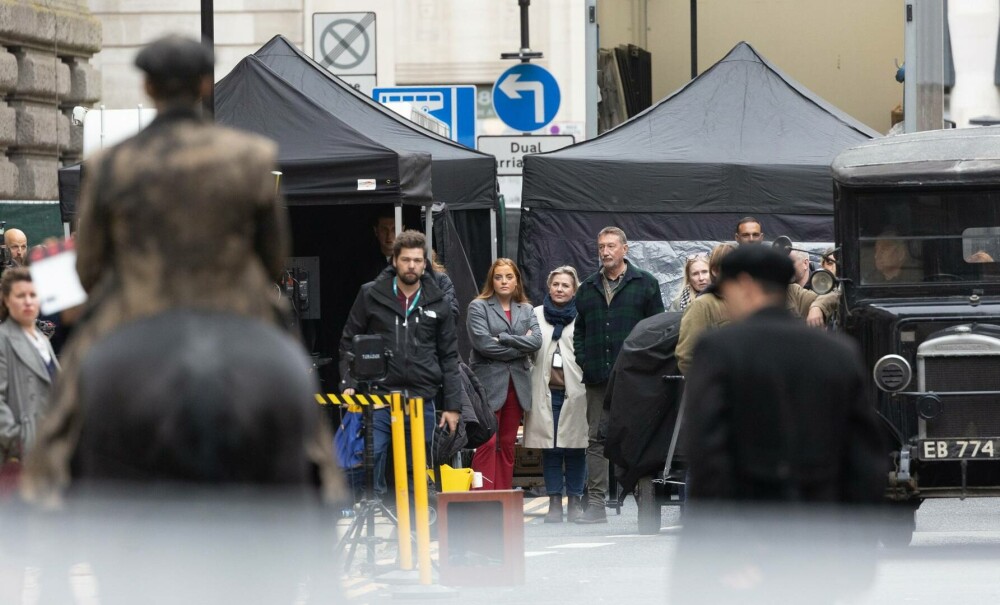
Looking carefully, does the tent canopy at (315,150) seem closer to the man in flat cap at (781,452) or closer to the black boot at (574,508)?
the black boot at (574,508)

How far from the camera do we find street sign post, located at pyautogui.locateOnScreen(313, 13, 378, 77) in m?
21.4

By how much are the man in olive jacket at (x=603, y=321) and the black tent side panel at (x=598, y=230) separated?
3.99m

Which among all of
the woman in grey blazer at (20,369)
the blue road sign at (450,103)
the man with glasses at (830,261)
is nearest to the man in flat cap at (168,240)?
the woman in grey blazer at (20,369)

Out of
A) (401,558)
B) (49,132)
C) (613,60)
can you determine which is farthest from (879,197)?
(613,60)

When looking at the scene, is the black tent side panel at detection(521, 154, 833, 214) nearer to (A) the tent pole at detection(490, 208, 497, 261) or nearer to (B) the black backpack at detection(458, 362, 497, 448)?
(A) the tent pole at detection(490, 208, 497, 261)

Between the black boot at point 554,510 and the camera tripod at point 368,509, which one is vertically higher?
the camera tripod at point 368,509

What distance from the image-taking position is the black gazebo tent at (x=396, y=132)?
680 inches

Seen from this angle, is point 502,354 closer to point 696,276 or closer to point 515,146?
point 696,276

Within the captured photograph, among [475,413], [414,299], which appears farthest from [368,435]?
[475,413]

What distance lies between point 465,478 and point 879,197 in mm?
3201

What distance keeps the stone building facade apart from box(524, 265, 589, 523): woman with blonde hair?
7.45 m

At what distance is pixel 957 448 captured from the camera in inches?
494

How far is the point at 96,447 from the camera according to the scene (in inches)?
202

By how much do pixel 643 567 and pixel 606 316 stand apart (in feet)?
11.3
